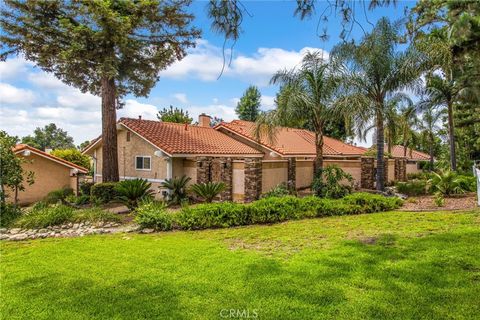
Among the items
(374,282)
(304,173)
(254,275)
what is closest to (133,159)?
(304,173)

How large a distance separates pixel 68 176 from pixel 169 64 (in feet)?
31.4

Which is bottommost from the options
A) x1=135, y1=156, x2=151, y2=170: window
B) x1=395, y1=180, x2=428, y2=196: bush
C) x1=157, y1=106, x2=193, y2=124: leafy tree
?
x1=395, y1=180, x2=428, y2=196: bush

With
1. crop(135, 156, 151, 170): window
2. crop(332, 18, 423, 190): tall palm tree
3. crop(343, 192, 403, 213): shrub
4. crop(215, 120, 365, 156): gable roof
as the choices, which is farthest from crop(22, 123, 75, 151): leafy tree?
crop(343, 192, 403, 213): shrub

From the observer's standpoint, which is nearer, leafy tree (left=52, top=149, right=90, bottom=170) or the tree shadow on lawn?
the tree shadow on lawn

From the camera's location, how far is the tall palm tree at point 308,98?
14617 mm

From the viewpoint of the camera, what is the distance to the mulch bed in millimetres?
11594

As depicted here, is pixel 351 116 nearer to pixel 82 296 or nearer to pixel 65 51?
pixel 82 296

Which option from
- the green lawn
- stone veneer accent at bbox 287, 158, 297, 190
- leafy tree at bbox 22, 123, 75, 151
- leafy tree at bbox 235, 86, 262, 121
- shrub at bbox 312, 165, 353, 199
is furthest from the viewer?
leafy tree at bbox 22, 123, 75, 151

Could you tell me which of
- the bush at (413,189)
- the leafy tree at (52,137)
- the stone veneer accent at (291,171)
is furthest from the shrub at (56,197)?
the leafy tree at (52,137)

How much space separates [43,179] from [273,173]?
1366 cm

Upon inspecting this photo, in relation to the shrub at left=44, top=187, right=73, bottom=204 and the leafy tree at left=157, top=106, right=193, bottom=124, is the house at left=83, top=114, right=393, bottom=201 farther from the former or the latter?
the leafy tree at left=157, top=106, right=193, bottom=124

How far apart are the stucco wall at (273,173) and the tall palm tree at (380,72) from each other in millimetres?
4883

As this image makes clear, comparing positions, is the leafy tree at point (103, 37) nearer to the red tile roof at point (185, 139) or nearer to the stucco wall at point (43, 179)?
the red tile roof at point (185, 139)

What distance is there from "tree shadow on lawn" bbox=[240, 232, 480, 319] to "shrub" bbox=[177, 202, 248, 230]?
3.71m
